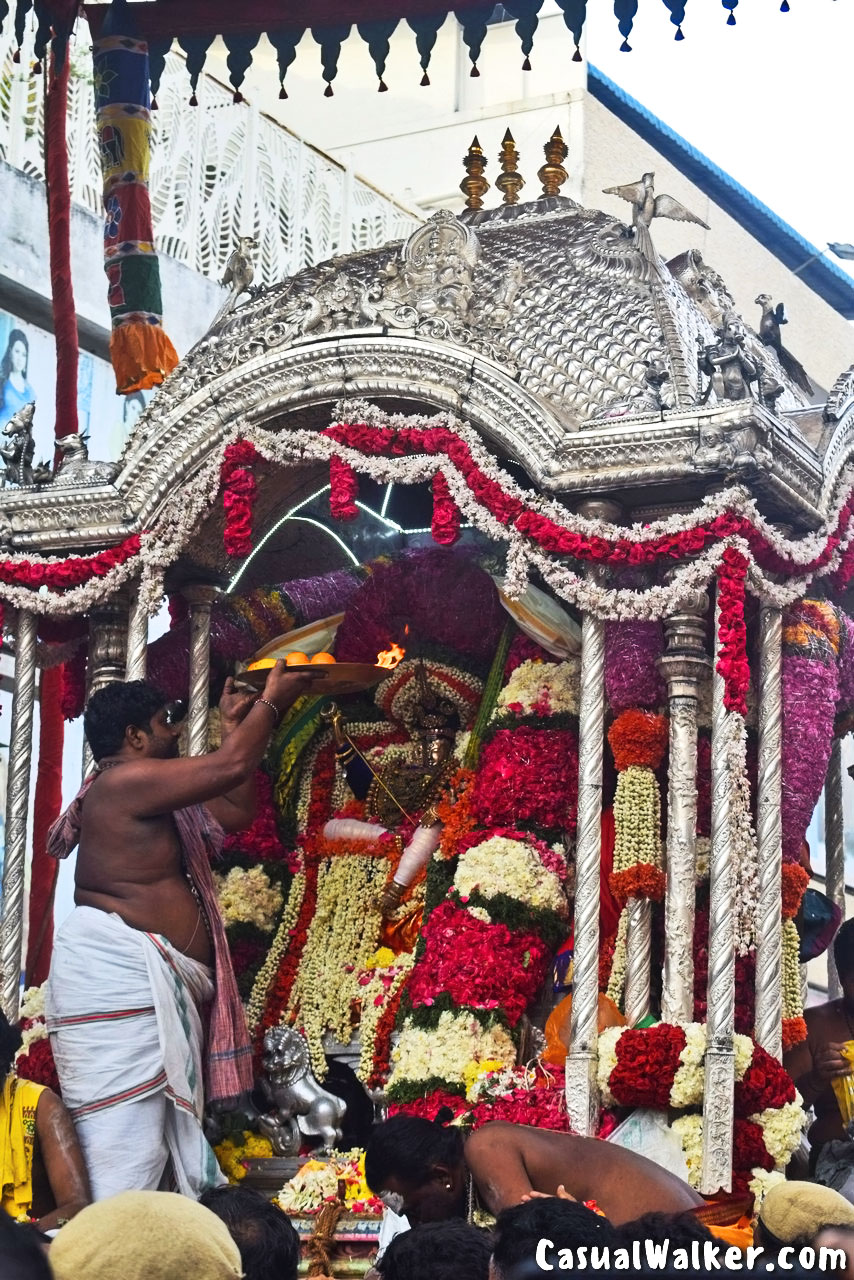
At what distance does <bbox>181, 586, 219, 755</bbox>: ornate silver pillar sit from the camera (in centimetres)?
930

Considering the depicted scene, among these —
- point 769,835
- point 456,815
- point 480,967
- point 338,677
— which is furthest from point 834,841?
point 338,677

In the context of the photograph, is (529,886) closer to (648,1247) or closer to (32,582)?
(32,582)

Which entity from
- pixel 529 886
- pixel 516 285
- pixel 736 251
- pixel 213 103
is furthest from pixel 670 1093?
pixel 736 251

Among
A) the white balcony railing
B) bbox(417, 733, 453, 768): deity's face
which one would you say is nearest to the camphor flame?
bbox(417, 733, 453, 768): deity's face

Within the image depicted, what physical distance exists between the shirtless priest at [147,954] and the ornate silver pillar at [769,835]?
1864 mm

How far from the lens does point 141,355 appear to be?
32.4 feet

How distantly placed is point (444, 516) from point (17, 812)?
230cm

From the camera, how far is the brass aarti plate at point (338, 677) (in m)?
8.39

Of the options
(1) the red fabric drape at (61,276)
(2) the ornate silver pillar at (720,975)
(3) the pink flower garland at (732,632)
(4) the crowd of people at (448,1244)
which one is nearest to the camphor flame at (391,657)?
(2) the ornate silver pillar at (720,975)

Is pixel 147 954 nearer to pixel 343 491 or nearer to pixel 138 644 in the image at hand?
pixel 138 644

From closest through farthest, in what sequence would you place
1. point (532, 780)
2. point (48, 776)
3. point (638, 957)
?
point (638, 957), point (532, 780), point (48, 776)

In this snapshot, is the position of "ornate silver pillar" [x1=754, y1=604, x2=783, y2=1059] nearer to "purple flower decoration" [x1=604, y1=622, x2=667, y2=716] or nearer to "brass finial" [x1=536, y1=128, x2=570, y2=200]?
"purple flower decoration" [x1=604, y1=622, x2=667, y2=716]

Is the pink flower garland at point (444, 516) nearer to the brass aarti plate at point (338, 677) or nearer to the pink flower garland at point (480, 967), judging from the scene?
the brass aarti plate at point (338, 677)

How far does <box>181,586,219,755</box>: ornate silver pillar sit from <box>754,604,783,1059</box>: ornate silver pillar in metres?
2.55
